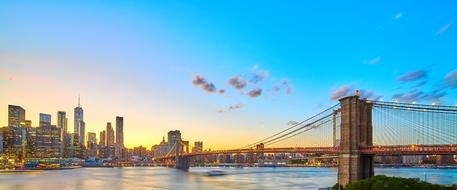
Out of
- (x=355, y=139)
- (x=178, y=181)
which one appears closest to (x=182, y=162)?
(x=178, y=181)

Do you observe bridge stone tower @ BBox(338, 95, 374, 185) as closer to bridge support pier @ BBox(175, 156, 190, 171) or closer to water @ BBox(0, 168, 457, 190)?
water @ BBox(0, 168, 457, 190)

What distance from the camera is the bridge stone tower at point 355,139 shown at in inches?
1630

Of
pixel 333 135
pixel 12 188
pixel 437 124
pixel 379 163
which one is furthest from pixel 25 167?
pixel 437 124

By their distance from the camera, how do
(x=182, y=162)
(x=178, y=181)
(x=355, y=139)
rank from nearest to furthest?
1. (x=355, y=139)
2. (x=178, y=181)
3. (x=182, y=162)

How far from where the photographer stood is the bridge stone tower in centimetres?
4141

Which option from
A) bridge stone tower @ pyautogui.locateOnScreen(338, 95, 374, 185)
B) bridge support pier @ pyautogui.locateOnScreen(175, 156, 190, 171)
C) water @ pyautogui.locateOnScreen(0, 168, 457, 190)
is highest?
bridge stone tower @ pyautogui.locateOnScreen(338, 95, 374, 185)

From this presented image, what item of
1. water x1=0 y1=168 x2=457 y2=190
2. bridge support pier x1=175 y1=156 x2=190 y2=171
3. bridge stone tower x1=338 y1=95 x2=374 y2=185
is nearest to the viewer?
bridge stone tower x1=338 y1=95 x2=374 y2=185

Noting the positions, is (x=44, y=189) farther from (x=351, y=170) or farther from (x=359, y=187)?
(x=359, y=187)

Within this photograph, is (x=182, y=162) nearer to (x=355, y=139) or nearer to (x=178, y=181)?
(x=178, y=181)

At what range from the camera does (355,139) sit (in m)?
41.9

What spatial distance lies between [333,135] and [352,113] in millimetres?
9381

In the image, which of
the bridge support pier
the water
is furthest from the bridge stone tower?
the bridge support pier

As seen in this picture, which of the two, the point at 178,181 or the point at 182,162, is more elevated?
the point at 178,181

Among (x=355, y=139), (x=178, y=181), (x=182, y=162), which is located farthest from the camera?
(x=182, y=162)
